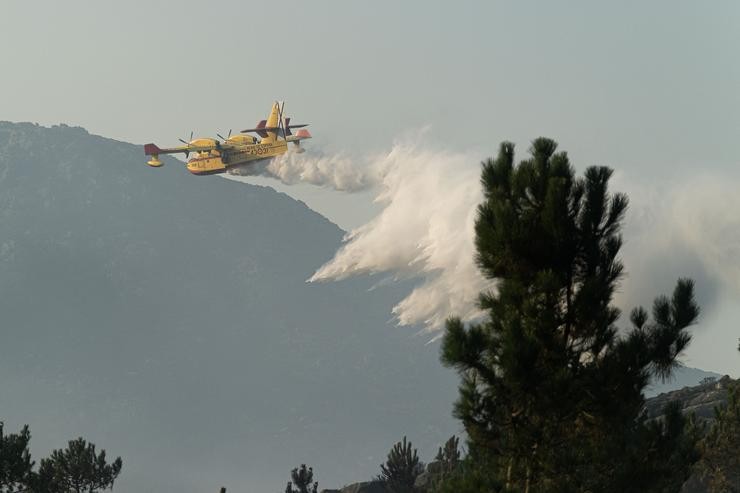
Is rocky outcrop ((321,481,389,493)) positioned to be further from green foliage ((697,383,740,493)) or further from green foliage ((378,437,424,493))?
green foliage ((697,383,740,493))

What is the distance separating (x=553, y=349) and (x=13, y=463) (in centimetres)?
3465

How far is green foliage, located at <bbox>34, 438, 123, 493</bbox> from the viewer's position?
6209 centimetres

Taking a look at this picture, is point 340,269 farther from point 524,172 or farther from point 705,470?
point 524,172

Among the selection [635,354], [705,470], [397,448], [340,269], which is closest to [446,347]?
[635,354]

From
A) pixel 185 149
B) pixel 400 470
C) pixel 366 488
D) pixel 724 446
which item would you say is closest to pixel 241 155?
pixel 185 149

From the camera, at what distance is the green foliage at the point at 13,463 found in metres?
53.7

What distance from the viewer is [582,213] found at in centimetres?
2608

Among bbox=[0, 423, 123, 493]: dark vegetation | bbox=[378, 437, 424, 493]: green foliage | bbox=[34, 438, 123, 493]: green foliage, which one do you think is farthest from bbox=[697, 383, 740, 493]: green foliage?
bbox=[34, 438, 123, 493]: green foliage

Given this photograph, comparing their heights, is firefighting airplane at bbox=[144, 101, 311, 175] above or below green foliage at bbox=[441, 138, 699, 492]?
above

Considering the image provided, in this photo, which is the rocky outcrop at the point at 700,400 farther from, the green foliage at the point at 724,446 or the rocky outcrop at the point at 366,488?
the green foliage at the point at 724,446

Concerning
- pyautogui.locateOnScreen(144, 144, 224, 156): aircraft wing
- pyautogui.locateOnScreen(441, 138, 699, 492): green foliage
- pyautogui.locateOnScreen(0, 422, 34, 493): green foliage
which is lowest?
pyautogui.locateOnScreen(441, 138, 699, 492): green foliage

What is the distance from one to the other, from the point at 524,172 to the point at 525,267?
1998 mm

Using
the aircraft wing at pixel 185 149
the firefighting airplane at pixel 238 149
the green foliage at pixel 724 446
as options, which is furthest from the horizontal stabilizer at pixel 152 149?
the green foliage at pixel 724 446

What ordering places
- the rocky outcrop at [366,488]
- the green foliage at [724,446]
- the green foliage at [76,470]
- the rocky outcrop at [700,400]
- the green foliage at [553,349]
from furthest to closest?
the rocky outcrop at [366,488]
the rocky outcrop at [700,400]
the green foliage at [76,470]
the green foliage at [724,446]
the green foliage at [553,349]
